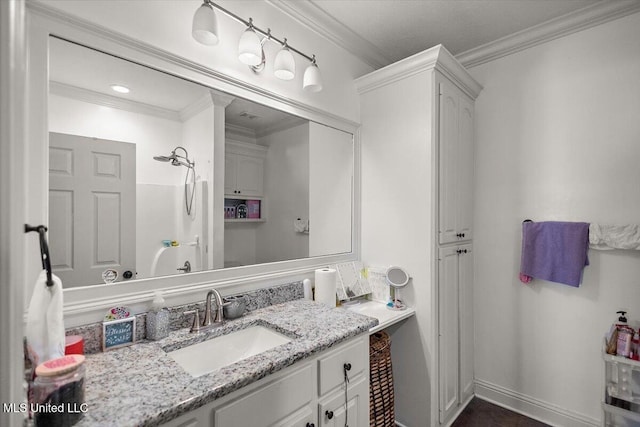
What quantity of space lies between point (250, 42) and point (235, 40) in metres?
0.20

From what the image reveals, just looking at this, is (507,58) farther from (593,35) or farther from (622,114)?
(622,114)

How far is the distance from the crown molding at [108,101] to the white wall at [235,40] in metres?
0.26

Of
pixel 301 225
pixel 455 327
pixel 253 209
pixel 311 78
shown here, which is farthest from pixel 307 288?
pixel 311 78

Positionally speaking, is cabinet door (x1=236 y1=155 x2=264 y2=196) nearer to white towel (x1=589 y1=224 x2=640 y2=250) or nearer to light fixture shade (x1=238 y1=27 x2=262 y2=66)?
light fixture shade (x1=238 y1=27 x2=262 y2=66)

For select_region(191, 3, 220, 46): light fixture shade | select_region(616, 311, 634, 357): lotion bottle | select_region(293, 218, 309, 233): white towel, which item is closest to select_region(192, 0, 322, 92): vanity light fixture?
select_region(191, 3, 220, 46): light fixture shade

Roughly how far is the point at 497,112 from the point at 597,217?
3.19 feet

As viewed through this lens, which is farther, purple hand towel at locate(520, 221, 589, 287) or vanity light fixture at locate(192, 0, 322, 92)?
purple hand towel at locate(520, 221, 589, 287)

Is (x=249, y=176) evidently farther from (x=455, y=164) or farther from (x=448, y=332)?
(x=448, y=332)

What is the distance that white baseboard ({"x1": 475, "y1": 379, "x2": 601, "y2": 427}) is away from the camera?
1.99m

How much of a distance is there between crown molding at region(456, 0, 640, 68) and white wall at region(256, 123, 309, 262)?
1.53 m

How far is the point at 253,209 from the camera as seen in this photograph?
1.75 metres

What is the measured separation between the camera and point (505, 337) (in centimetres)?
228

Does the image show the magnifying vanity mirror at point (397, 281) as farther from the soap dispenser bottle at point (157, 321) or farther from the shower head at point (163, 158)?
the shower head at point (163, 158)

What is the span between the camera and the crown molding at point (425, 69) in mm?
1856
